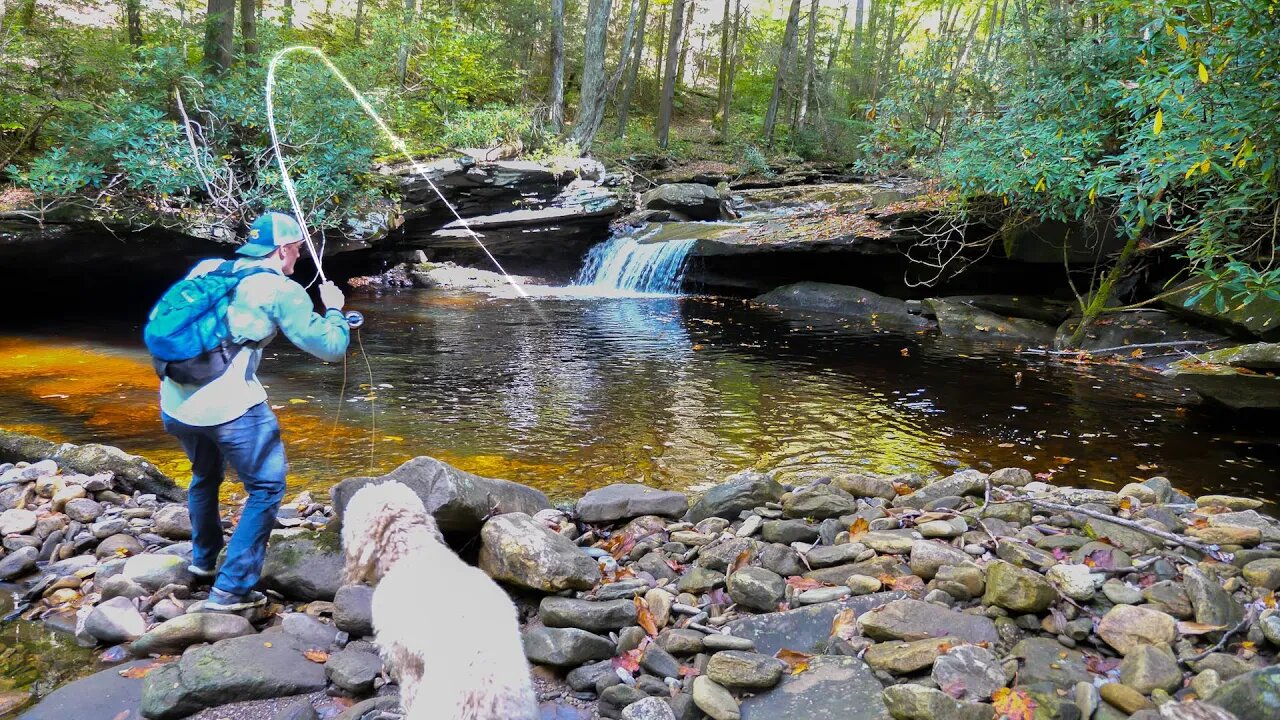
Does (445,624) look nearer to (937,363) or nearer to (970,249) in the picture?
(937,363)

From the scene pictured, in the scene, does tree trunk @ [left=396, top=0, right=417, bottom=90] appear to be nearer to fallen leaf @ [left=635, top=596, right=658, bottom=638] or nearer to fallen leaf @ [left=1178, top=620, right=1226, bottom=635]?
fallen leaf @ [left=635, top=596, right=658, bottom=638]

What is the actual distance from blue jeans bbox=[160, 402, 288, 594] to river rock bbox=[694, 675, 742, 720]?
2231 millimetres

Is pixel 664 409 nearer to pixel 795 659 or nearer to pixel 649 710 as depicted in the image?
pixel 795 659

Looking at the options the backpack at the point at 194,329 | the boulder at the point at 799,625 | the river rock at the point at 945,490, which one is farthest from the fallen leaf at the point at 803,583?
the backpack at the point at 194,329

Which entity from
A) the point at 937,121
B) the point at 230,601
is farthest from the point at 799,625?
the point at 937,121

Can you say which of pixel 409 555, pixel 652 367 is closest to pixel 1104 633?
pixel 409 555

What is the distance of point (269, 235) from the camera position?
11.5 ft

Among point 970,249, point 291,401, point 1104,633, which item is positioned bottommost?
point 291,401

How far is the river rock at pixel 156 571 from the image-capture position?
11.9ft

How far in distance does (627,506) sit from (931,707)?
244 centimetres

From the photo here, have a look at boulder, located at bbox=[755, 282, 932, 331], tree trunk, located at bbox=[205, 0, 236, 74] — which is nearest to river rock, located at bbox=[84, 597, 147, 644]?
tree trunk, located at bbox=[205, 0, 236, 74]

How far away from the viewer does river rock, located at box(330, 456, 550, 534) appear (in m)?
3.81

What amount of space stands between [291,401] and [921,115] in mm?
12183

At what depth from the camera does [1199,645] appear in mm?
2936
